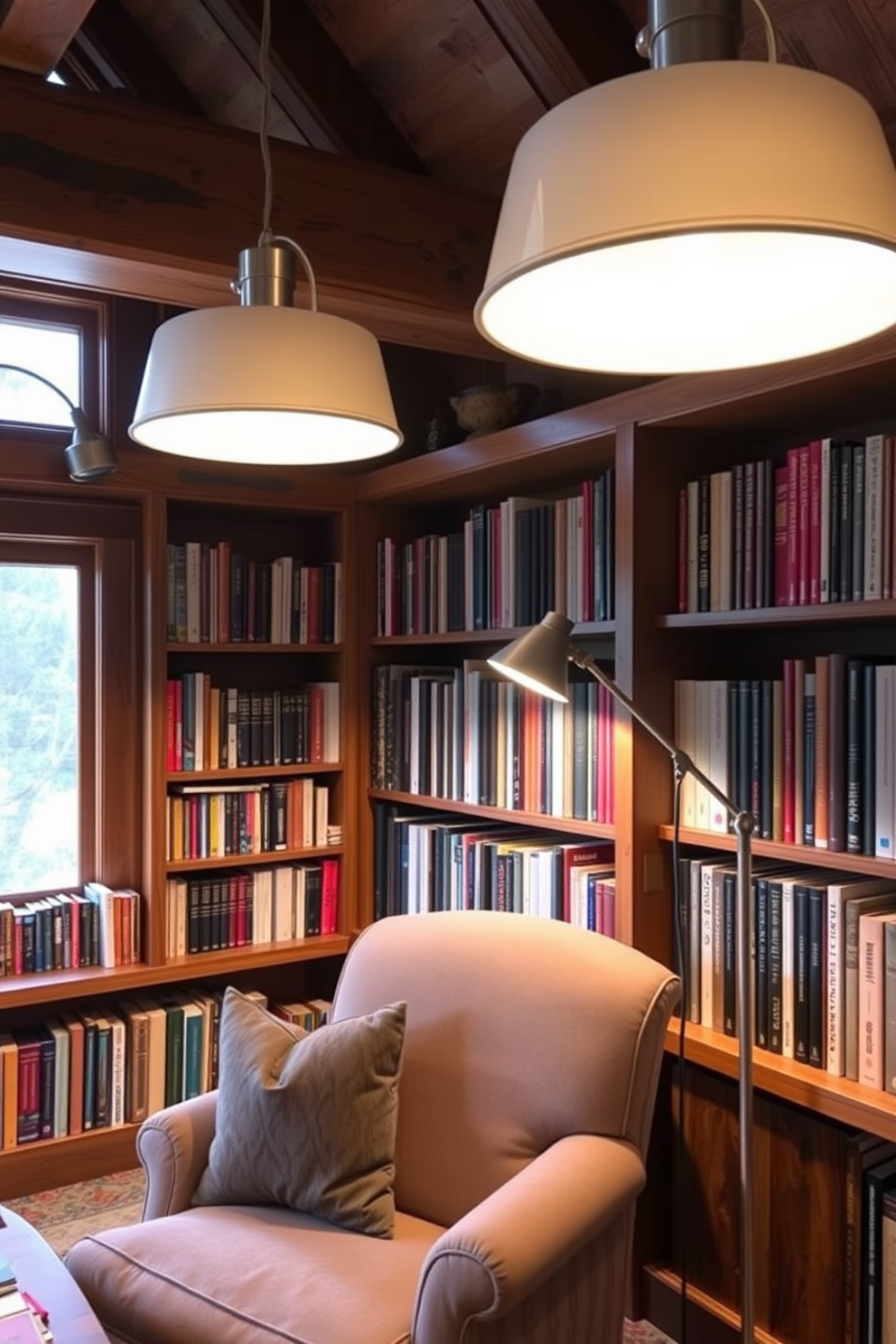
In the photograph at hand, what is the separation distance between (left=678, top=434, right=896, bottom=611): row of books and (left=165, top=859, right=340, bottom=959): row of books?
159 centimetres

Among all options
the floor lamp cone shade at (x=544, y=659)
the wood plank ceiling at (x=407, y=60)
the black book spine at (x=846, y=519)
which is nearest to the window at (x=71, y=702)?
the wood plank ceiling at (x=407, y=60)

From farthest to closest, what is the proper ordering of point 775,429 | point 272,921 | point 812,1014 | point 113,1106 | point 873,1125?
point 272,921 → point 113,1106 → point 775,429 → point 812,1014 → point 873,1125

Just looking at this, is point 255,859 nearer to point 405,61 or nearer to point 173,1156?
point 173,1156

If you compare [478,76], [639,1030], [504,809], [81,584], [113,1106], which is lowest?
[113,1106]

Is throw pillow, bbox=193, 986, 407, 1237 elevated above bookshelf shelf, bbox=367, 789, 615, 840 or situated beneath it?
situated beneath

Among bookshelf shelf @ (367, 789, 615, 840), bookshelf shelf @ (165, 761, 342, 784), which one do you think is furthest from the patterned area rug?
bookshelf shelf @ (367, 789, 615, 840)

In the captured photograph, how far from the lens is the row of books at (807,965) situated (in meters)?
1.89

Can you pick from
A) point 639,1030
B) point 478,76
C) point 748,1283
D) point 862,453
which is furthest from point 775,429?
point 748,1283

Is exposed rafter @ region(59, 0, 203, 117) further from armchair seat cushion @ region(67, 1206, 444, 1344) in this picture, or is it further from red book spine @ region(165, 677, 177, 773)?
armchair seat cushion @ region(67, 1206, 444, 1344)

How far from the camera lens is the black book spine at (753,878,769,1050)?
6.81ft

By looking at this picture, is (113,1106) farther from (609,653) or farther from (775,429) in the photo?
(775,429)

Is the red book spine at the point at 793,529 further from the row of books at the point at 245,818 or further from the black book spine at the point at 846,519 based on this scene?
the row of books at the point at 245,818

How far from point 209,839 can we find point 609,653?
1281mm

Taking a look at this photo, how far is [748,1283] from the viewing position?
6.14 ft
